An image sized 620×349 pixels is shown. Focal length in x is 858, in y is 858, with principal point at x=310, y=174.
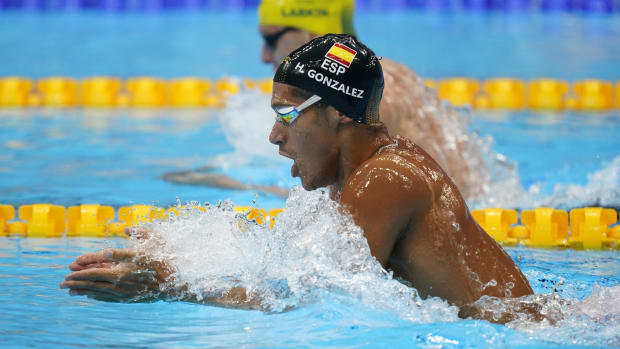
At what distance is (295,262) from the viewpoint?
2.65 meters

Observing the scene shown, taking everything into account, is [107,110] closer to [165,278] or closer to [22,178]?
[22,178]

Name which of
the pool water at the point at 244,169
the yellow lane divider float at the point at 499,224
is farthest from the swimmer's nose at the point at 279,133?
Answer: the yellow lane divider float at the point at 499,224

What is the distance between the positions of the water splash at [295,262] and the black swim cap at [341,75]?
0.98 feet

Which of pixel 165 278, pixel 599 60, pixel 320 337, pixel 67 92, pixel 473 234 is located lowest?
pixel 320 337

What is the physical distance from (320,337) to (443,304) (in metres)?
0.42

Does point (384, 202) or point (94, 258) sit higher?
point (384, 202)

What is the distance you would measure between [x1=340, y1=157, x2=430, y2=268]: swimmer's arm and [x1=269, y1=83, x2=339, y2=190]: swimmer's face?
0.56 ft

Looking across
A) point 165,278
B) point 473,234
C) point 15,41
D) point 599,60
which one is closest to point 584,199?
point 473,234

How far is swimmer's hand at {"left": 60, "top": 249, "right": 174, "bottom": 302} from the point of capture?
2561 mm

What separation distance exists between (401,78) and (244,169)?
81.7 inches

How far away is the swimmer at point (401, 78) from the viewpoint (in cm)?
438

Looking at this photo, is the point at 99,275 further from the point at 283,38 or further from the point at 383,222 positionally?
the point at 283,38

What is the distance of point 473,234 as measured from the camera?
255 centimetres

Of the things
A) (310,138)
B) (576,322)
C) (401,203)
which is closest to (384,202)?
(401,203)
